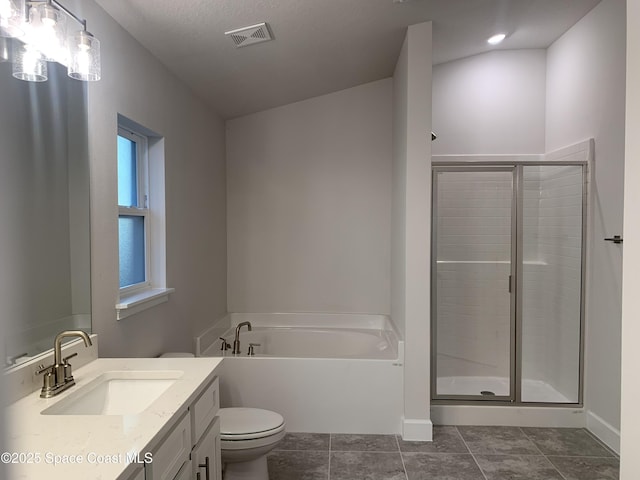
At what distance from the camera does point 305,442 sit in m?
2.78

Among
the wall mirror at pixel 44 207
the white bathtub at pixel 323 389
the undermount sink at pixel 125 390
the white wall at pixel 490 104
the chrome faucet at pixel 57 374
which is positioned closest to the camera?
the wall mirror at pixel 44 207

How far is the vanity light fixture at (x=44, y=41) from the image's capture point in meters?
1.28

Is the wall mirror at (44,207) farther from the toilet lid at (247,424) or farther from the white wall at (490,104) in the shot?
the white wall at (490,104)

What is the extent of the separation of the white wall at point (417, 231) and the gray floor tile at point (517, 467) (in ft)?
1.34

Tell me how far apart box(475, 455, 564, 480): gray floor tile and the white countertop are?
1.81 metres

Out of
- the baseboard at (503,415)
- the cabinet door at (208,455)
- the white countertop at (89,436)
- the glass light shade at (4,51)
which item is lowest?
the baseboard at (503,415)

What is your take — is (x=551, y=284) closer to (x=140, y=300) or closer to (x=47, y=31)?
(x=140, y=300)

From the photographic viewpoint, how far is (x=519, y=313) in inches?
123

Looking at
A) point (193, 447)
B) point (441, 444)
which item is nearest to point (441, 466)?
point (441, 444)

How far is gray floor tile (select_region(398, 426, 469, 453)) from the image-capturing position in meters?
2.66

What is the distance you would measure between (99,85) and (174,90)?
872 millimetres

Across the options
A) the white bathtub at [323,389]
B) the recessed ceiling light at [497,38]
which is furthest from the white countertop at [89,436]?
the recessed ceiling light at [497,38]

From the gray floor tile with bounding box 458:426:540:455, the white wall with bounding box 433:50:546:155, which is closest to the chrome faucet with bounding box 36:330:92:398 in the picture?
the gray floor tile with bounding box 458:426:540:455

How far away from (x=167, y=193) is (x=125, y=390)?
1309mm
